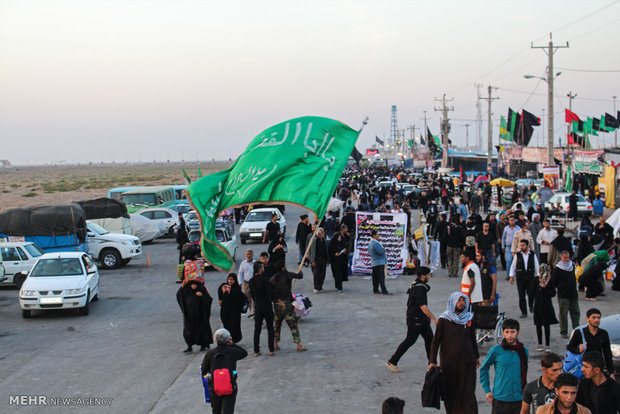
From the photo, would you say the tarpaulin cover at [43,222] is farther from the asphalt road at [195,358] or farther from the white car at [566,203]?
the white car at [566,203]

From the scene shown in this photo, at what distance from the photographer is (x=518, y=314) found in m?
13.7

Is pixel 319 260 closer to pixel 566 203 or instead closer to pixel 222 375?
pixel 222 375

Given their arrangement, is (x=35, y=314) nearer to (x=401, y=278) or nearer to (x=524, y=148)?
(x=401, y=278)

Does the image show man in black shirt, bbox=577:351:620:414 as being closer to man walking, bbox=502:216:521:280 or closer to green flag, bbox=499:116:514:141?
man walking, bbox=502:216:521:280

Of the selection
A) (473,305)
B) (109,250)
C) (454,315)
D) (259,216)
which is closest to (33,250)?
(109,250)

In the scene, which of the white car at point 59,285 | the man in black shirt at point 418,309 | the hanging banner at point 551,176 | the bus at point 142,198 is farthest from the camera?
the bus at point 142,198

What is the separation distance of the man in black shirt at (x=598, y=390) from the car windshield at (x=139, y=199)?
3434 centimetres

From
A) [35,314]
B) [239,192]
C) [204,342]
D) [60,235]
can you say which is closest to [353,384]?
[204,342]

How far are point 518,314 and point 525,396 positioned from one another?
26.7ft

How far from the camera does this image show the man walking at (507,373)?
664 cm

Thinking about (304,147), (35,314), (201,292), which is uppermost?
(304,147)

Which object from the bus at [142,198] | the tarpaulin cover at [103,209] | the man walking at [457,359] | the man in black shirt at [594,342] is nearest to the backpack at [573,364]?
the man in black shirt at [594,342]

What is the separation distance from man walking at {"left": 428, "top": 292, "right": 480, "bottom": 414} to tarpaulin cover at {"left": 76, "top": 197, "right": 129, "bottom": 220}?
2349 cm

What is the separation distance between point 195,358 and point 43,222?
13.6 metres
